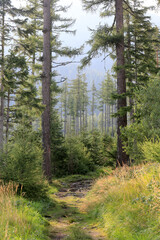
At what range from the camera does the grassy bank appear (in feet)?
13.0

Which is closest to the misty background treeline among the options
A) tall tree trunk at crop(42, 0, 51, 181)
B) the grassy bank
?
tall tree trunk at crop(42, 0, 51, 181)

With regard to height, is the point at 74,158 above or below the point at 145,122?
below

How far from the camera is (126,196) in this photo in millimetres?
5410

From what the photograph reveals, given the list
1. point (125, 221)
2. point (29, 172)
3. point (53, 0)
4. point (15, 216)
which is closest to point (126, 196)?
point (125, 221)

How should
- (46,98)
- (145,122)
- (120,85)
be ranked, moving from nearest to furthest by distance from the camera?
(145,122) → (120,85) → (46,98)

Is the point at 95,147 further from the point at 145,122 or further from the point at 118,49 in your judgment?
the point at 145,122

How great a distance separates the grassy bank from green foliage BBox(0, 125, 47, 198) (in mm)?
1809

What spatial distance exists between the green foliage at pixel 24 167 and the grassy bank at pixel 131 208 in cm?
181

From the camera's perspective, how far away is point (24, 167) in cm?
714

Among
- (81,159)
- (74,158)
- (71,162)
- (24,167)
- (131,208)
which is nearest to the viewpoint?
(131,208)

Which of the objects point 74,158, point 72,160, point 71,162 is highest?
point 74,158

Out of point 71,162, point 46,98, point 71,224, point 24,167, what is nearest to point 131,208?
point 71,224

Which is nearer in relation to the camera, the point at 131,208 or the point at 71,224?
the point at 131,208

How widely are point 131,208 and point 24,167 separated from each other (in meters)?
3.66
